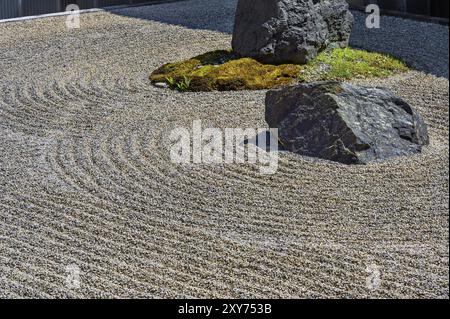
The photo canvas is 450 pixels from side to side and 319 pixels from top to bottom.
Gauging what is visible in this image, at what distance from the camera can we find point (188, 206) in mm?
7973

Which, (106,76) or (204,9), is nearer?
(106,76)

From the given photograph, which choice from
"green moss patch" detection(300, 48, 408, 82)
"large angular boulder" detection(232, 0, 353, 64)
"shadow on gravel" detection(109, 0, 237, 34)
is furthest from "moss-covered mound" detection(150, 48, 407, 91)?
"shadow on gravel" detection(109, 0, 237, 34)

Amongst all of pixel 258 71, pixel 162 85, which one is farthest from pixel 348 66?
pixel 162 85

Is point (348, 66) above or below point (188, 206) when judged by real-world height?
above

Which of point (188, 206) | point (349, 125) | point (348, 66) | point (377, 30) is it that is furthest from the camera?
point (377, 30)

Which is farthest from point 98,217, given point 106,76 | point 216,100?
point 106,76

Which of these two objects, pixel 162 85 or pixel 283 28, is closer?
pixel 162 85

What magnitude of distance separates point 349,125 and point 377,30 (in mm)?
6411

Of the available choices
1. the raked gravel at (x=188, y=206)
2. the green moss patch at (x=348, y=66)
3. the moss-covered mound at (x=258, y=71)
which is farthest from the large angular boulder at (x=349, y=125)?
the green moss patch at (x=348, y=66)

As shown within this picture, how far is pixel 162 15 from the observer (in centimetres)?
1695

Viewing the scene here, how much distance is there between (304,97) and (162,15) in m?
8.00

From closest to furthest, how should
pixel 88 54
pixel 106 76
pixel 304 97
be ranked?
pixel 304 97
pixel 106 76
pixel 88 54

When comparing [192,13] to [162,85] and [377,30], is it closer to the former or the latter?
[377,30]

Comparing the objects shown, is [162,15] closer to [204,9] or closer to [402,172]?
[204,9]
